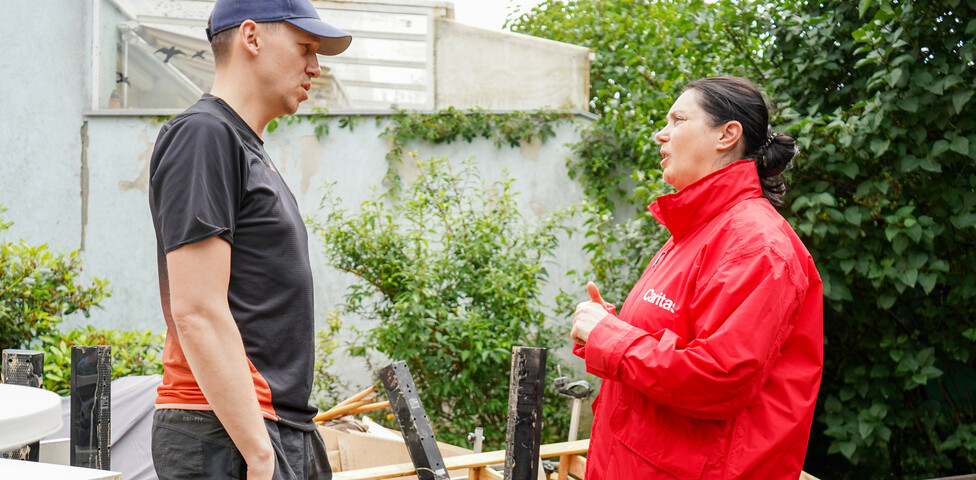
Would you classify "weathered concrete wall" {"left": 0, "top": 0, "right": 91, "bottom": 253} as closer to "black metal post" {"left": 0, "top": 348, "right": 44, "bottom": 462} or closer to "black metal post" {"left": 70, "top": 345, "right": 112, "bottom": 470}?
"black metal post" {"left": 0, "top": 348, "right": 44, "bottom": 462}

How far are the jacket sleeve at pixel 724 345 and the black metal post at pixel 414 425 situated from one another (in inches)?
45.8

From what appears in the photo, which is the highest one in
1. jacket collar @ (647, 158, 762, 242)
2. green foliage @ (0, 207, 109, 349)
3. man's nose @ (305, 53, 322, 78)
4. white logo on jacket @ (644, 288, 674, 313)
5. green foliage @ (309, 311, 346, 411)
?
man's nose @ (305, 53, 322, 78)

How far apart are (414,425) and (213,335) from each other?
1.52 meters

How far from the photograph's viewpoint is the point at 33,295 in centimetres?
489

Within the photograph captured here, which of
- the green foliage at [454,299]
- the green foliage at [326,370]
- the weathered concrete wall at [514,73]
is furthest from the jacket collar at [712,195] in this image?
the weathered concrete wall at [514,73]

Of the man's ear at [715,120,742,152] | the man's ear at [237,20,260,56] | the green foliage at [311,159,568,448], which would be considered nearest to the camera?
the man's ear at [237,20,260,56]

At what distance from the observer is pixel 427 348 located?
221 inches

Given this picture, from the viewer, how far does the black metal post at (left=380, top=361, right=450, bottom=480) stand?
277cm

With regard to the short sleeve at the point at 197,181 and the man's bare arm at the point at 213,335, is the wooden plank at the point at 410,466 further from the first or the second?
the short sleeve at the point at 197,181

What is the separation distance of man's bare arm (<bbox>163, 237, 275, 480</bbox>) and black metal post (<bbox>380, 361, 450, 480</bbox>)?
4.61 ft

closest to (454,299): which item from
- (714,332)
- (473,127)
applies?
(473,127)

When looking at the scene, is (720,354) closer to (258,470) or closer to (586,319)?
(586,319)

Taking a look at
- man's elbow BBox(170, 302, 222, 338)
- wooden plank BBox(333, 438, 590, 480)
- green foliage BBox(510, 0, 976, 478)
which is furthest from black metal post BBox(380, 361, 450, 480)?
green foliage BBox(510, 0, 976, 478)

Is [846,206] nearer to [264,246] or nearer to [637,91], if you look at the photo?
[637,91]
